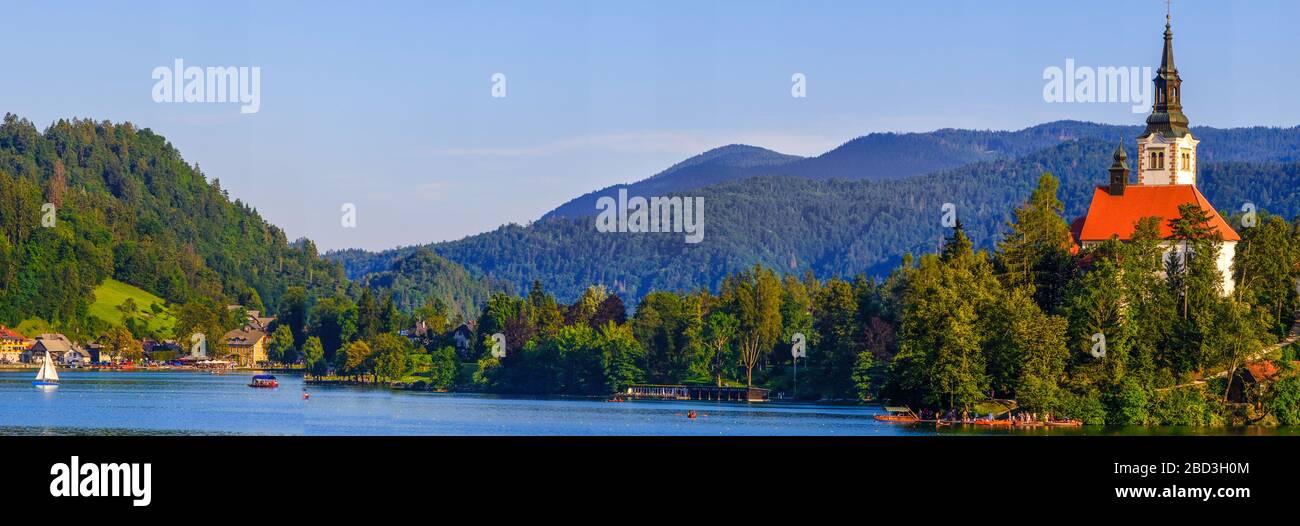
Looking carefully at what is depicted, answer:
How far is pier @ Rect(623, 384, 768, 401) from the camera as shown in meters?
135

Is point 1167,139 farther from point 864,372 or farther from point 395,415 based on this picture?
point 395,415

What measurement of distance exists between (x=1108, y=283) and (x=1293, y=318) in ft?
45.9

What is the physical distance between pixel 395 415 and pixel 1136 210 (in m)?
48.6

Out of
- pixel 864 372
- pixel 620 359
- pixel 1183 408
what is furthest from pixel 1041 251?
pixel 620 359

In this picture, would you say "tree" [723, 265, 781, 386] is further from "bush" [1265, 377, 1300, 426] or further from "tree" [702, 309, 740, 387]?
"bush" [1265, 377, 1300, 426]

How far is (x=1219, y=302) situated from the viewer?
301ft

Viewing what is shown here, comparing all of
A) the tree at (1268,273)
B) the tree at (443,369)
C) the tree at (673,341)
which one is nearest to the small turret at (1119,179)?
the tree at (1268,273)

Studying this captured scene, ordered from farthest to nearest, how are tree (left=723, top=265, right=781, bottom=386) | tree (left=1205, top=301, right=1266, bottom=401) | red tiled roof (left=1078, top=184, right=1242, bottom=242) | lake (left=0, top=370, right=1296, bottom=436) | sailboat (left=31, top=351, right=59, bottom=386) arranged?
sailboat (left=31, top=351, right=59, bottom=386)
tree (left=723, top=265, right=781, bottom=386)
red tiled roof (left=1078, top=184, right=1242, bottom=242)
tree (left=1205, top=301, right=1266, bottom=401)
lake (left=0, top=370, right=1296, bottom=436)

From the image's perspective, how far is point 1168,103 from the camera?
10731cm

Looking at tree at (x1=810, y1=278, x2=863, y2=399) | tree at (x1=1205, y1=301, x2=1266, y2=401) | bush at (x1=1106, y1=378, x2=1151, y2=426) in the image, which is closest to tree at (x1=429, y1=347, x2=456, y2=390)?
tree at (x1=810, y1=278, x2=863, y2=399)

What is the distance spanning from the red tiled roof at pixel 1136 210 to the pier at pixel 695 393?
3876 cm
